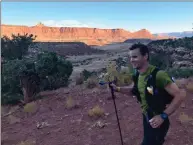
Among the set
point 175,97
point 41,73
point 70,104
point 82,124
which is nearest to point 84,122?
point 82,124

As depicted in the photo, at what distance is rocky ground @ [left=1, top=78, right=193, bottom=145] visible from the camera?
5527 mm

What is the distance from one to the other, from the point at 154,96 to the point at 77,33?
153 meters

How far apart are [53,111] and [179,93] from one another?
545 centimetres

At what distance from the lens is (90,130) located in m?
6.01

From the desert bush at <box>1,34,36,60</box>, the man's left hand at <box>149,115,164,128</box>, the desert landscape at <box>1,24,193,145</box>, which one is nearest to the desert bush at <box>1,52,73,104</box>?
the desert landscape at <box>1,24,193,145</box>

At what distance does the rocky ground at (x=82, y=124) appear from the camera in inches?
218

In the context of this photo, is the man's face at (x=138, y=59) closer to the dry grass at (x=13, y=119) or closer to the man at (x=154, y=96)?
the man at (x=154, y=96)

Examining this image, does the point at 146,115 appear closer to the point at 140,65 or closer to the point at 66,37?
the point at 140,65

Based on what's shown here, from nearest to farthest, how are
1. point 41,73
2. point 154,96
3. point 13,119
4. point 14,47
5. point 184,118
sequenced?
point 154,96 → point 184,118 → point 13,119 → point 41,73 → point 14,47

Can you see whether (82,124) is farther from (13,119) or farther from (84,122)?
(13,119)

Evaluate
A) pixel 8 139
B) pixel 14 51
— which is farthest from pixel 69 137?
pixel 14 51

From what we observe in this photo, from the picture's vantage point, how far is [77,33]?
153500 millimetres

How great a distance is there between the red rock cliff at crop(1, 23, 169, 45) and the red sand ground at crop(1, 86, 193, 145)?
122335 millimetres

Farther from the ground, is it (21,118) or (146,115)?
(146,115)
